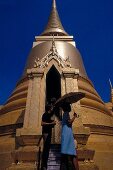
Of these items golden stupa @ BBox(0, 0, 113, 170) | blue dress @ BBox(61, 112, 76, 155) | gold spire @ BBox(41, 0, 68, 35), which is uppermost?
gold spire @ BBox(41, 0, 68, 35)

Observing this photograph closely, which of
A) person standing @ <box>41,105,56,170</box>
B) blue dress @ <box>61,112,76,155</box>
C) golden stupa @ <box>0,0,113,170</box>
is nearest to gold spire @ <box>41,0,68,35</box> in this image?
golden stupa @ <box>0,0,113,170</box>

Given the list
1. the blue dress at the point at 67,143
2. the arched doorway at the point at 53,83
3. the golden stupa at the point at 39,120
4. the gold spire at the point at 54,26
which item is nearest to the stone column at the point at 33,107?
the golden stupa at the point at 39,120

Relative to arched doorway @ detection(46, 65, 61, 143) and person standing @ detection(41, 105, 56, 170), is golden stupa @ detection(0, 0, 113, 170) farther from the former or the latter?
person standing @ detection(41, 105, 56, 170)

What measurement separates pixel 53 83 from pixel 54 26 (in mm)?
14377

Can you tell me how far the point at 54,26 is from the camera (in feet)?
84.6

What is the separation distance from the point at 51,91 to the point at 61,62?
154 cm

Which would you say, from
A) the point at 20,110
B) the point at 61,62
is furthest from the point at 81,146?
the point at 20,110

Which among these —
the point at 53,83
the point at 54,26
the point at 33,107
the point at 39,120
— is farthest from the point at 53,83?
the point at 54,26

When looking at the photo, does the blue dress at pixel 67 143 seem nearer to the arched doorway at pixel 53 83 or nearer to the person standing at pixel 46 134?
the person standing at pixel 46 134

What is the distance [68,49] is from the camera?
63.3ft

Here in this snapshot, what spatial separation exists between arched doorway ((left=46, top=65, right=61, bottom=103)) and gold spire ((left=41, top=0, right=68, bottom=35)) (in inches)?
477

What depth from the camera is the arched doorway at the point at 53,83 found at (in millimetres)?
11798

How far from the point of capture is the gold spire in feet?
79.4

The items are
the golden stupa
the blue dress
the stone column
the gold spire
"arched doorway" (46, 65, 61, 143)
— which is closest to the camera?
the blue dress
